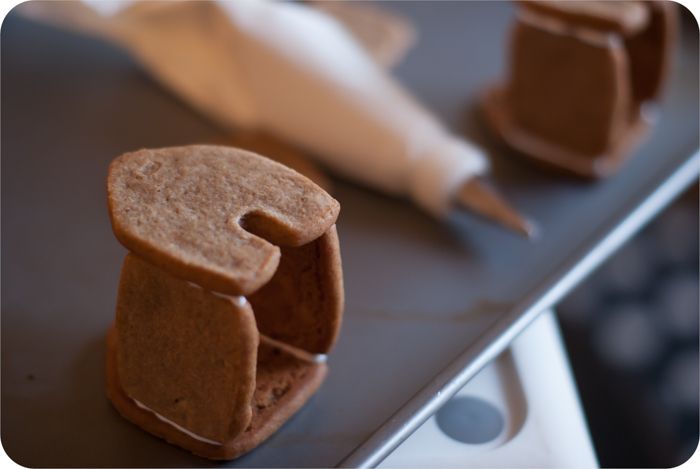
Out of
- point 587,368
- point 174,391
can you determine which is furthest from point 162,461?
point 587,368

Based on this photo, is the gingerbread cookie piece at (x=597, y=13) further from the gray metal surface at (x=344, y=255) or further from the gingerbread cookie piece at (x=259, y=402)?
the gingerbread cookie piece at (x=259, y=402)

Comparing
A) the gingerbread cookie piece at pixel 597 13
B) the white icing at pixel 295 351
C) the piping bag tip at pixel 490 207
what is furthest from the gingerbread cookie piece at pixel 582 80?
the white icing at pixel 295 351

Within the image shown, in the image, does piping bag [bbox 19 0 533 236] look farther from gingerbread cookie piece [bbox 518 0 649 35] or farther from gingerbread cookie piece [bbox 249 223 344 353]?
gingerbread cookie piece [bbox 249 223 344 353]

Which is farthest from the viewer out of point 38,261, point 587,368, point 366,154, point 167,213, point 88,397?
point 587,368

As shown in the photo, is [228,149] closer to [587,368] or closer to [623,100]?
[623,100]

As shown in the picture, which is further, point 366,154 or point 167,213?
point 366,154

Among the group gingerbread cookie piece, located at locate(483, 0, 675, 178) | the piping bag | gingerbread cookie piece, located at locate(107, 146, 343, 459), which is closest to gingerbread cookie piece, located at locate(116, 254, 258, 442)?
gingerbread cookie piece, located at locate(107, 146, 343, 459)
